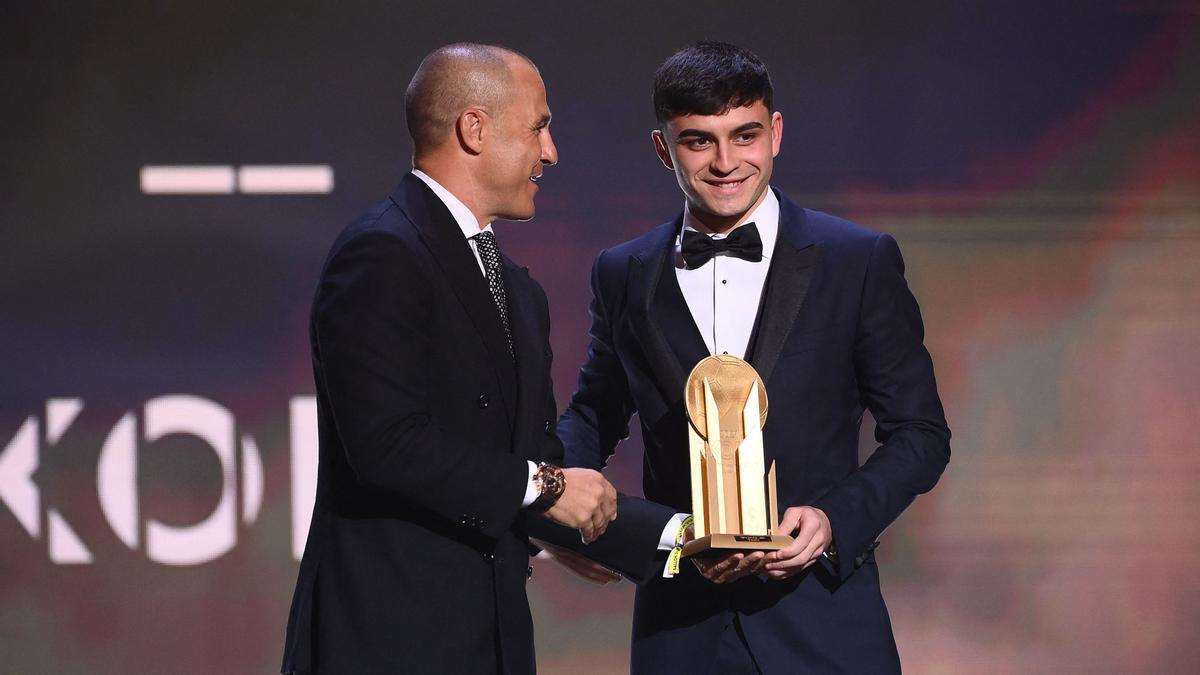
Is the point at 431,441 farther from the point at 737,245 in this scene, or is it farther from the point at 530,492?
the point at 737,245

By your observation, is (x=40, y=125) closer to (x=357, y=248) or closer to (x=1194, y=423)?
(x=357, y=248)

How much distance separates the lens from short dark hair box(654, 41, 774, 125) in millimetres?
2457

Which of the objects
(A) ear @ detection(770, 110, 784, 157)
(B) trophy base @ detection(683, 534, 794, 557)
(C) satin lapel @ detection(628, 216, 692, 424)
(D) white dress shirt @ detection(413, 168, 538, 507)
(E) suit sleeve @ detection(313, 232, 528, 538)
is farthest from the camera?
(A) ear @ detection(770, 110, 784, 157)

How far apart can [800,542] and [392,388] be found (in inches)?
27.6

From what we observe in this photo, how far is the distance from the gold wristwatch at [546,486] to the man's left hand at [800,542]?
0.35m

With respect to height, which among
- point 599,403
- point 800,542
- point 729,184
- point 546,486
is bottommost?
point 800,542

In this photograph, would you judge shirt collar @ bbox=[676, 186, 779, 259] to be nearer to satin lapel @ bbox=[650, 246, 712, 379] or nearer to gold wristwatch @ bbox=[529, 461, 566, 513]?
satin lapel @ bbox=[650, 246, 712, 379]

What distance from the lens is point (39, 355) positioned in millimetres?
4309

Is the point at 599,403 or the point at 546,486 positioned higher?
the point at 599,403

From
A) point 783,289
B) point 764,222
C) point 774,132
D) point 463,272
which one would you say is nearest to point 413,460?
point 463,272

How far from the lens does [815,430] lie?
2.40 meters

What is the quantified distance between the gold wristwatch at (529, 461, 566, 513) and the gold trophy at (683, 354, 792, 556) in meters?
0.21

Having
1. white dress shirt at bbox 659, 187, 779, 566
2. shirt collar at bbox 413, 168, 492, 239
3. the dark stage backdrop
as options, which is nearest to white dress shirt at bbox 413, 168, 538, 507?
shirt collar at bbox 413, 168, 492, 239

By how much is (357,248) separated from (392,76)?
2371 mm
